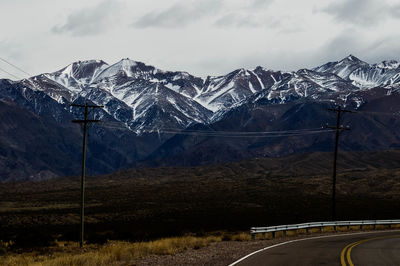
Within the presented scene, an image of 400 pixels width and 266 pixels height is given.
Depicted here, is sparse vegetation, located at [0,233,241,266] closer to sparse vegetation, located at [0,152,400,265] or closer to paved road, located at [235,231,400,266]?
paved road, located at [235,231,400,266]

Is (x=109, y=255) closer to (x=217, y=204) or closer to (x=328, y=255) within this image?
(x=328, y=255)

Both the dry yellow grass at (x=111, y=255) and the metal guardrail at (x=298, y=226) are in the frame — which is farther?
the metal guardrail at (x=298, y=226)

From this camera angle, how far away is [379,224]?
51531 mm

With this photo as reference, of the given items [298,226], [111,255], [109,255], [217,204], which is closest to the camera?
[111,255]

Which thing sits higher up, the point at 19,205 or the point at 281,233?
the point at 281,233

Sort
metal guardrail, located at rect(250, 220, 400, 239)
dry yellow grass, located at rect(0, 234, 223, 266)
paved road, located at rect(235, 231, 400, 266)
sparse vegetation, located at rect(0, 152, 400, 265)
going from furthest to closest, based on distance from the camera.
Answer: sparse vegetation, located at rect(0, 152, 400, 265), metal guardrail, located at rect(250, 220, 400, 239), dry yellow grass, located at rect(0, 234, 223, 266), paved road, located at rect(235, 231, 400, 266)

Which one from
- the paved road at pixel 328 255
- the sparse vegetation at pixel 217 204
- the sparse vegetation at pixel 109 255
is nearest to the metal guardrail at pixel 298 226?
the sparse vegetation at pixel 109 255

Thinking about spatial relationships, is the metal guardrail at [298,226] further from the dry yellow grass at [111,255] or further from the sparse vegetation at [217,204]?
the sparse vegetation at [217,204]

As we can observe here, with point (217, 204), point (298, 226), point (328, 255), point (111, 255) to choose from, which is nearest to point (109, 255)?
point (111, 255)

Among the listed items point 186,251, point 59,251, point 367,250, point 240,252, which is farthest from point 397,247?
point 59,251

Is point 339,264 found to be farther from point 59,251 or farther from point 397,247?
point 59,251

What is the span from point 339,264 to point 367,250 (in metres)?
6.49

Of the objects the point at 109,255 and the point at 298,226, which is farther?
the point at 298,226

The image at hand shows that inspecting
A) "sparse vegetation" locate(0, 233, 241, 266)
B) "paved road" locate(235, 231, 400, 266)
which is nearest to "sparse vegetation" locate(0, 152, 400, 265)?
"sparse vegetation" locate(0, 233, 241, 266)
